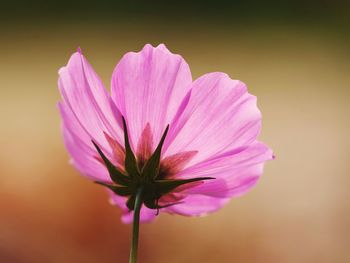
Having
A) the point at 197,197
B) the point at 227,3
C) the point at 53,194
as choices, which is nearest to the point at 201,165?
the point at 197,197

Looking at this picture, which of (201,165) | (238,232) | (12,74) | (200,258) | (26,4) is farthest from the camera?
(26,4)

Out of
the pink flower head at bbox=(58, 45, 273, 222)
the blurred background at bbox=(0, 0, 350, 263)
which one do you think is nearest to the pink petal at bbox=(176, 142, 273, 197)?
the pink flower head at bbox=(58, 45, 273, 222)

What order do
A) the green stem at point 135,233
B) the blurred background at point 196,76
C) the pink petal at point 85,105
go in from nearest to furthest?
the green stem at point 135,233 → the pink petal at point 85,105 → the blurred background at point 196,76

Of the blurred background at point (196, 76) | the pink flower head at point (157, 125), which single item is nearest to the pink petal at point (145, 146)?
the pink flower head at point (157, 125)

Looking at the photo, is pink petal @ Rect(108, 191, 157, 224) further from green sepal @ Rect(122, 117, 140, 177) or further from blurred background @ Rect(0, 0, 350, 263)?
blurred background @ Rect(0, 0, 350, 263)

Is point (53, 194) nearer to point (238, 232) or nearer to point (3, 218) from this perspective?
point (3, 218)

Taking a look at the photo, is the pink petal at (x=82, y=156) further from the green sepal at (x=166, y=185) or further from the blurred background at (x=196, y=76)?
the blurred background at (x=196, y=76)

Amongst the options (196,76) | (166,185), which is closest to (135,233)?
(166,185)
